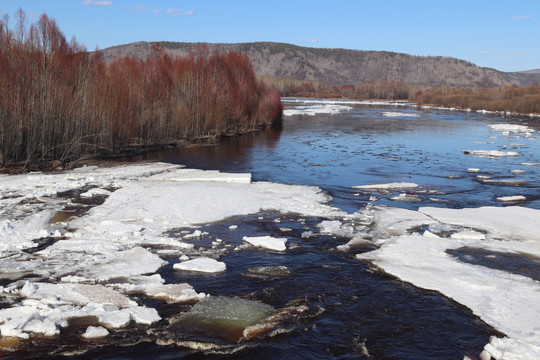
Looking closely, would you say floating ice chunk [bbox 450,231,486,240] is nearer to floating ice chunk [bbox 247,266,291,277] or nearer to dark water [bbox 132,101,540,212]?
dark water [bbox 132,101,540,212]

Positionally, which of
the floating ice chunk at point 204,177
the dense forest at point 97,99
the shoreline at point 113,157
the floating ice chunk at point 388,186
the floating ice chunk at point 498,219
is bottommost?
the floating ice chunk at point 498,219

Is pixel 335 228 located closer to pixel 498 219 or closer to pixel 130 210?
pixel 498 219

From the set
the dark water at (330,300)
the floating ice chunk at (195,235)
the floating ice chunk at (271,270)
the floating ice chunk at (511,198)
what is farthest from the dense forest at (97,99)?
the floating ice chunk at (511,198)

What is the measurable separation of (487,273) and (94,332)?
6.03 meters

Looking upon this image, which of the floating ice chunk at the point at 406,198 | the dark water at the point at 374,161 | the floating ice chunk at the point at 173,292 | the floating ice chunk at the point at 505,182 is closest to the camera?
the floating ice chunk at the point at 173,292

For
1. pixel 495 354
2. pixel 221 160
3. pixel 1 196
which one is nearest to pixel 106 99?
pixel 221 160

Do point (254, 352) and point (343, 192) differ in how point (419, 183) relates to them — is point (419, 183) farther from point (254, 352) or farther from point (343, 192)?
point (254, 352)

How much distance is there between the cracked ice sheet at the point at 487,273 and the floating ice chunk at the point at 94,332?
4.50 meters

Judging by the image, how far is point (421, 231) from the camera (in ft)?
35.0

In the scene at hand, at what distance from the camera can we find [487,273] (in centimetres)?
798

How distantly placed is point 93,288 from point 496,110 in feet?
234

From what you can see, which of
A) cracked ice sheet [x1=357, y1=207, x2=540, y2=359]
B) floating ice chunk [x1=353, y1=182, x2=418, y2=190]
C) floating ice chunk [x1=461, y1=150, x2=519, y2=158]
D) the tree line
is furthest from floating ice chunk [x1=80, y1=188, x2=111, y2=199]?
the tree line

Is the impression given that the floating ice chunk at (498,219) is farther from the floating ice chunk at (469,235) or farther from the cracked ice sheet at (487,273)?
the floating ice chunk at (469,235)

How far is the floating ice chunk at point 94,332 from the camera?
5.73 metres
